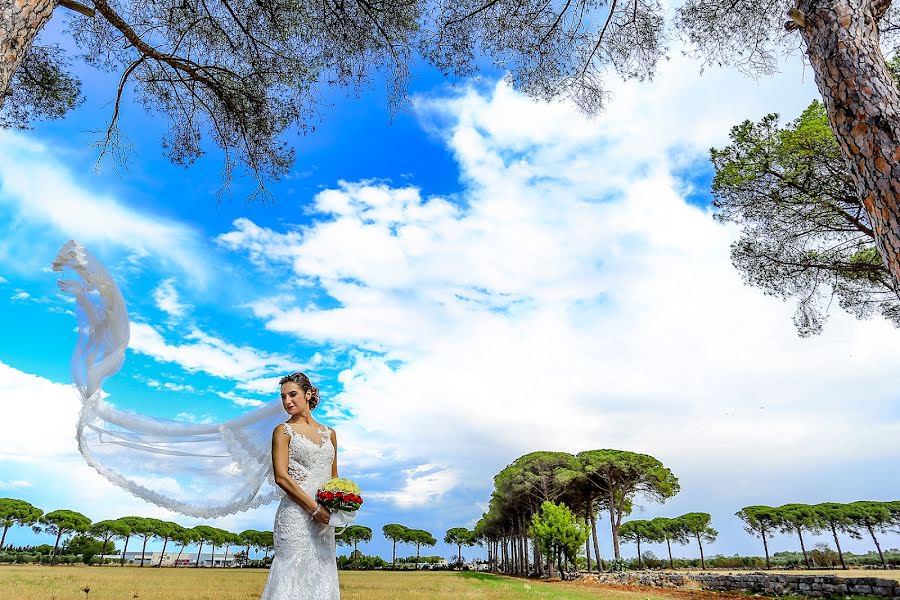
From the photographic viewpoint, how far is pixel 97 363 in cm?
478

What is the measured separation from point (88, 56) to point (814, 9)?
9389 mm

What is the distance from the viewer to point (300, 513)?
12.2 feet

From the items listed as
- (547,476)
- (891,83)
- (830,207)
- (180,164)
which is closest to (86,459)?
(180,164)

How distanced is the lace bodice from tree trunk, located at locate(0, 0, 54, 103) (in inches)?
122

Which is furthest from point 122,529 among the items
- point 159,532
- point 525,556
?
point 525,556

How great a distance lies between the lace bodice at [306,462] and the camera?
3814 mm

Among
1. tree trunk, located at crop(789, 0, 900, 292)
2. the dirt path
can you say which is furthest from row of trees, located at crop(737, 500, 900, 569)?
tree trunk, located at crop(789, 0, 900, 292)

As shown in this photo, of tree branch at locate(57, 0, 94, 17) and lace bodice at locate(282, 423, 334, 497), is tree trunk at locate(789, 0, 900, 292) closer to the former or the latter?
lace bodice at locate(282, 423, 334, 497)

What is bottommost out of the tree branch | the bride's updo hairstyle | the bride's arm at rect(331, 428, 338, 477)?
the bride's arm at rect(331, 428, 338, 477)

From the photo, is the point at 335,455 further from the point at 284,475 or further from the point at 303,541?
the point at 303,541

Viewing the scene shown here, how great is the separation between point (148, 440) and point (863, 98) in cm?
721

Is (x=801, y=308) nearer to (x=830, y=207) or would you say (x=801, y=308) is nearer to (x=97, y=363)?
(x=830, y=207)

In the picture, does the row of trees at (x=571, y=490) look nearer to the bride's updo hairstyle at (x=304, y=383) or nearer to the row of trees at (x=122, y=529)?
the bride's updo hairstyle at (x=304, y=383)

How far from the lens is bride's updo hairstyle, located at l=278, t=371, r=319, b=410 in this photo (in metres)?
3.98
